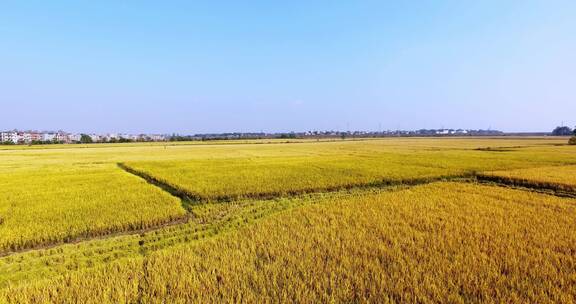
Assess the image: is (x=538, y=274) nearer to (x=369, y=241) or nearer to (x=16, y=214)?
(x=369, y=241)

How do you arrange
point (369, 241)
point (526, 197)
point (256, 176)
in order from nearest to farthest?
point (369, 241) < point (526, 197) < point (256, 176)

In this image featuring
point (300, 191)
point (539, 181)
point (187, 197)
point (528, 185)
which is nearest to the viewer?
point (187, 197)

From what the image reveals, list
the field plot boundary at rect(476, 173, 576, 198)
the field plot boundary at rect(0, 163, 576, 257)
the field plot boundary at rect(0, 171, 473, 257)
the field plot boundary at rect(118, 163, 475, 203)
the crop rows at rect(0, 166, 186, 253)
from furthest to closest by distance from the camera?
the field plot boundary at rect(476, 173, 576, 198)
the field plot boundary at rect(118, 163, 475, 203)
the field plot boundary at rect(0, 163, 576, 257)
the crop rows at rect(0, 166, 186, 253)
the field plot boundary at rect(0, 171, 473, 257)

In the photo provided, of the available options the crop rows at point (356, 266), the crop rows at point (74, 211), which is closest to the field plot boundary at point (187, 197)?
the crop rows at point (74, 211)

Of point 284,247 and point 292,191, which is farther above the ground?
point 284,247

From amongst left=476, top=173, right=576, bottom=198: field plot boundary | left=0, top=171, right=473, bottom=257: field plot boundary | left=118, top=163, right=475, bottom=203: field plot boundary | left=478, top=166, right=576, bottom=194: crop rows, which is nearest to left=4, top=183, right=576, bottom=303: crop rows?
left=0, top=171, right=473, bottom=257: field plot boundary

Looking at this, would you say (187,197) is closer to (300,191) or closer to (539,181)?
(300,191)

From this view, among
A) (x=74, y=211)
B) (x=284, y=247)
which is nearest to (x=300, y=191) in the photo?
(x=284, y=247)

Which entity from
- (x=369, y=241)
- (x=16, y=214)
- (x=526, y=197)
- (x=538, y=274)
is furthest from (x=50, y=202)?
(x=526, y=197)

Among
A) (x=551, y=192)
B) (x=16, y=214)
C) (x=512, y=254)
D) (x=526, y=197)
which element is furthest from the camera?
(x=551, y=192)

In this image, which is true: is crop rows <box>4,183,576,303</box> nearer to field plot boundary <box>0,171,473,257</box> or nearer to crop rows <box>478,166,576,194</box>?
field plot boundary <box>0,171,473,257</box>

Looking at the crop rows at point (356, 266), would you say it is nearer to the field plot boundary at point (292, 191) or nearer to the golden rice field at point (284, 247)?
the golden rice field at point (284, 247)
